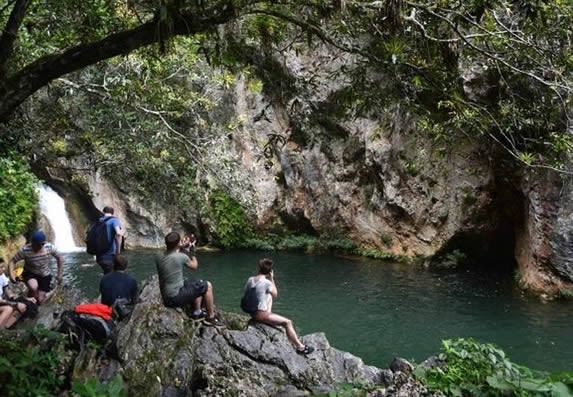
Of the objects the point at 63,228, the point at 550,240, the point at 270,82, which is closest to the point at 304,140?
the point at 270,82

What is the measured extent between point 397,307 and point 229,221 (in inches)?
490

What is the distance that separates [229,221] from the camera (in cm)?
2428

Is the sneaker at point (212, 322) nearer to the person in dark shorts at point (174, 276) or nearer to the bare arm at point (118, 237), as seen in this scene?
the person in dark shorts at point (174, 276)

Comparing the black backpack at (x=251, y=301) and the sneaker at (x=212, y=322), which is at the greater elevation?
the black backpack at (x=251, y=301)

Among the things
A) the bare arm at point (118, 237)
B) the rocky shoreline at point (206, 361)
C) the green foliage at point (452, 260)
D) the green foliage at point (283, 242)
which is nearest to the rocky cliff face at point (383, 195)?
the green foliage at point (452, 260)

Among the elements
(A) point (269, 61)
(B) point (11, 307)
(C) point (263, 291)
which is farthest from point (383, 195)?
(A) point (269, 61)

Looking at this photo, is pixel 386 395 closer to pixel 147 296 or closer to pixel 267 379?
pixel 267 379

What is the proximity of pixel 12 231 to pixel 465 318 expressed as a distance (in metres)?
14.4

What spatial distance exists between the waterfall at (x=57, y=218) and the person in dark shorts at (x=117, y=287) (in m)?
16.0

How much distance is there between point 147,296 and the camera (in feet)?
25.4

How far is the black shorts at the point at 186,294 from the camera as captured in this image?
23.1 ft

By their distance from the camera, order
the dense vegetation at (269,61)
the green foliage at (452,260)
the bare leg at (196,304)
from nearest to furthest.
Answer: the dense vegetation at (269,61)
the bare leg at (196,304)
the green foliage at (452,260)

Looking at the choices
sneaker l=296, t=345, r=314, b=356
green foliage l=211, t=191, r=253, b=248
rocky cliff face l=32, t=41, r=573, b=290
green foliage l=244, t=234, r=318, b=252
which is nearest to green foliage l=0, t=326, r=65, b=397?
rocky cliff face l=32, t=41, r=573, b=290

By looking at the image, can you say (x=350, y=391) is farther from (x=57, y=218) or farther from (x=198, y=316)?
(x=57, y=218)
